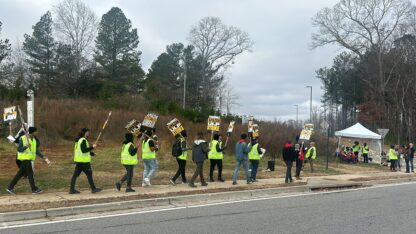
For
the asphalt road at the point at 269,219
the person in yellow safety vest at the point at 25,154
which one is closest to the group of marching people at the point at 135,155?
the person in yellow safety vest at the point at 25,154

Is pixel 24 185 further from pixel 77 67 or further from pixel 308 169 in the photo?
pixel 77 67

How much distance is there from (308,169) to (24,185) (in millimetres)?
14499

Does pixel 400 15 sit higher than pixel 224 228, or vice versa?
pixel 400 15

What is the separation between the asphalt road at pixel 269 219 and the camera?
8.41 metres

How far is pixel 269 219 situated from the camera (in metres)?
9.46

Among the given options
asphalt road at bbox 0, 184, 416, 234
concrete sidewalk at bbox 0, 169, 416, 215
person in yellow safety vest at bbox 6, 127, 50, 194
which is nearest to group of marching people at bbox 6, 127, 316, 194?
person in yellow safety vest at bbox 6, 127, 50, 194

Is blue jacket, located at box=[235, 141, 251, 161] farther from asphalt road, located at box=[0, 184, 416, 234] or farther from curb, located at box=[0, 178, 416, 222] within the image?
asphalt road, located at box=[0, 184, 416, 234]

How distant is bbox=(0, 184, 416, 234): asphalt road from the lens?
841 centimetres

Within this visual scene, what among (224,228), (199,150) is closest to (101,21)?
(199,150)

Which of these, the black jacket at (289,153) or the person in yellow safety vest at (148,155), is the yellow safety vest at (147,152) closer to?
the person in yellow safety vest at (148,155)

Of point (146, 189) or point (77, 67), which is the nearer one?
point (146, 189)

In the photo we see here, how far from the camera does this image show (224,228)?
8508mm

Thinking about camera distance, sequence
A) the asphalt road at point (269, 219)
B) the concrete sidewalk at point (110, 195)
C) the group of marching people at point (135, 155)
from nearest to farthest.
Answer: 1. the asphalt road at point (269, 219)
2. the concrete sidewalk at point (110, 195)
3. the group of marching people at point (135, 155)

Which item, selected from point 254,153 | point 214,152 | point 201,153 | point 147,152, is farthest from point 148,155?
point 254,153
